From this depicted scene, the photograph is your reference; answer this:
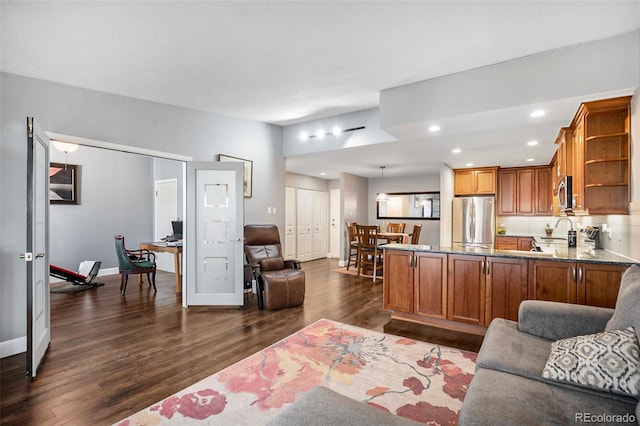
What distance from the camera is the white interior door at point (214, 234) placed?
171 inches

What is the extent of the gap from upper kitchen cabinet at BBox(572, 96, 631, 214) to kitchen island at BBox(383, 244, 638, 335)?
53 cm

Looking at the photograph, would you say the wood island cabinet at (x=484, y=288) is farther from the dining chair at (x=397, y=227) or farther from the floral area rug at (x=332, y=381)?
the dining chair at (x=397, y=227)

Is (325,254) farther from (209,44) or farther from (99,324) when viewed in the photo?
(209,44)

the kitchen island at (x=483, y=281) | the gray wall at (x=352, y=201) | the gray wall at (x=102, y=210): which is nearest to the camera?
the kitchen island at (x=483, y=281)

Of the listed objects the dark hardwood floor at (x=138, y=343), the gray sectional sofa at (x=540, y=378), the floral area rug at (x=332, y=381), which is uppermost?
the gray sectional sofa at (x=540, y=378)

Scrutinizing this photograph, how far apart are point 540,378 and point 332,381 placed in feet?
4.39

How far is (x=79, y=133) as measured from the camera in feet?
11.4

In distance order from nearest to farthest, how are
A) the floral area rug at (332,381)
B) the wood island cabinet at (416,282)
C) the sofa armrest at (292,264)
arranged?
1. the floral area rug at (332,381)
2. the wood island cabinet at (416,282)
3. the sofa armrest at (292,264)

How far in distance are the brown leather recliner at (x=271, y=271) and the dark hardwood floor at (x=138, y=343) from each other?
171 millimetres

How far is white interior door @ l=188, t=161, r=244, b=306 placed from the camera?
4344 mm

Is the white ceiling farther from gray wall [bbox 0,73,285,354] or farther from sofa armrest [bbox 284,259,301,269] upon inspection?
sofa armrest [bbox 284,259,301,269]

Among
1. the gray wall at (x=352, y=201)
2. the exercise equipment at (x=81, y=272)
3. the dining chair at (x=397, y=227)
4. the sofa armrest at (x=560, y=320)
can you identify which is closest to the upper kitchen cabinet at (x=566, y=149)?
the sofa armrest at (x=560, y=320)

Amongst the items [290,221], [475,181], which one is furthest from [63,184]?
[475,181]

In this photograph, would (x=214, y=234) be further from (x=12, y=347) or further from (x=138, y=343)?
(x=12, y=347)
